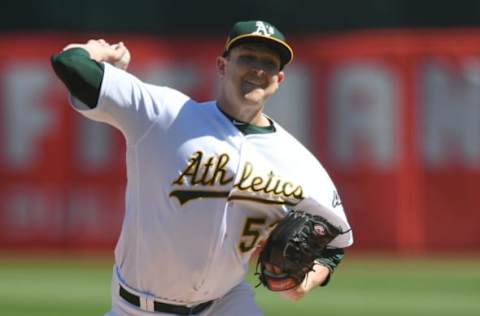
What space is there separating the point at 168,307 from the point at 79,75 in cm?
107

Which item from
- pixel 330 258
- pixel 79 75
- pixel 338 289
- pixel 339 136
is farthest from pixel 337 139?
pixel 79 75

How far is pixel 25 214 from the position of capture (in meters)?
13.4

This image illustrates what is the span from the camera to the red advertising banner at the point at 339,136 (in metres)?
13.4

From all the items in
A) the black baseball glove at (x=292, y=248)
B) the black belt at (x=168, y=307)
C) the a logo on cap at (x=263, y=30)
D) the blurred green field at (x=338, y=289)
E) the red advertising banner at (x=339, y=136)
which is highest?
the red advertising banner at (x=339, y=136)

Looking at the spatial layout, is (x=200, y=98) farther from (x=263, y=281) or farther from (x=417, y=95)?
(x=263, y=281)

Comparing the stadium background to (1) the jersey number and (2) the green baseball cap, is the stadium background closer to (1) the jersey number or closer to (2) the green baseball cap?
(1) the jersey number

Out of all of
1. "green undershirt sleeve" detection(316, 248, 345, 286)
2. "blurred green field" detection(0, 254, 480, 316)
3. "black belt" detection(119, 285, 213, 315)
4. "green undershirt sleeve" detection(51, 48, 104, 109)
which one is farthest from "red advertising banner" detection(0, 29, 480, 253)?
"green undershirt sleeve" detection(51, 48, 104, 109)

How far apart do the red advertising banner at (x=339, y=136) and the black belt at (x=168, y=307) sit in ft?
26.5

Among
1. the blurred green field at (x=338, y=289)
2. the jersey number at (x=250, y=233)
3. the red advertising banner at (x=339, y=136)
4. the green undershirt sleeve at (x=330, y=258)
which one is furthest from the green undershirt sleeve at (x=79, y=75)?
the red advertising banner at (x=339, y=136)

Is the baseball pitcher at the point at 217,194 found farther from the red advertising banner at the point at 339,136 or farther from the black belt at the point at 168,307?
the red advertising banner at the point at 339,136

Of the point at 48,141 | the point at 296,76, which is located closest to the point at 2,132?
the point at 48,141

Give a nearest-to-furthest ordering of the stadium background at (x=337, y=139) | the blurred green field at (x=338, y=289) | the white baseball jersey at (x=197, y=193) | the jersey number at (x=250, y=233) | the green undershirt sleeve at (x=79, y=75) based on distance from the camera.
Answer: the green undershirt sleeve at (x=79, y=75) < the white baseball jersey at (x=197, y=193) < the jersey number at (x=250, y=233) < the blurred green field at (x=338, y=289) < the stadium background at (x=337, y=139)

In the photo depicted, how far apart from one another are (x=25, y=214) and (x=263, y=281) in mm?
8415

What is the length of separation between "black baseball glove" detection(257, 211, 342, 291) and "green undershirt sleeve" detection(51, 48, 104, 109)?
92 cm
